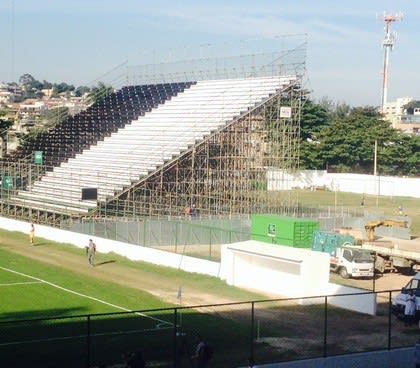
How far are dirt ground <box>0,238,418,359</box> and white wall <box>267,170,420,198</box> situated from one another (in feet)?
166

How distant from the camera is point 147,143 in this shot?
58.6 meters

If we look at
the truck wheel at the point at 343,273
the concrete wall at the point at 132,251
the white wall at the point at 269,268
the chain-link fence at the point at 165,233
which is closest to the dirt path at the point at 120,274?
the concrete wall at the point at 132,251

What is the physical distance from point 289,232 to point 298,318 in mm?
13185

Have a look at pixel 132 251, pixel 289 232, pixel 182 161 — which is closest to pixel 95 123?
A: pixel 182 161

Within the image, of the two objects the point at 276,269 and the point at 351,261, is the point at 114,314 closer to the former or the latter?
the point at 276,269

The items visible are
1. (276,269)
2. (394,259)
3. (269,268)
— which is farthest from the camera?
(394,259)

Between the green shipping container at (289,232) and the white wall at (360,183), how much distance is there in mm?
43679

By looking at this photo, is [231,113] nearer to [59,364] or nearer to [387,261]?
[387,261]

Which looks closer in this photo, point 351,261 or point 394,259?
point 351,261

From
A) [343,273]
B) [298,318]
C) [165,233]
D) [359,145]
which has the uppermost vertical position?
[359,145]

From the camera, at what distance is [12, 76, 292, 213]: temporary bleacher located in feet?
173

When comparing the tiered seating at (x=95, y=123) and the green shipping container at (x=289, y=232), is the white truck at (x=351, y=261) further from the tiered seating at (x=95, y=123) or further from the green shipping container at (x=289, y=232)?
the tiered seating at (x=95, y=123)

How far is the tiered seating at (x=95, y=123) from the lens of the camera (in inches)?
2578

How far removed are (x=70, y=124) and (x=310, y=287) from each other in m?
46.0
